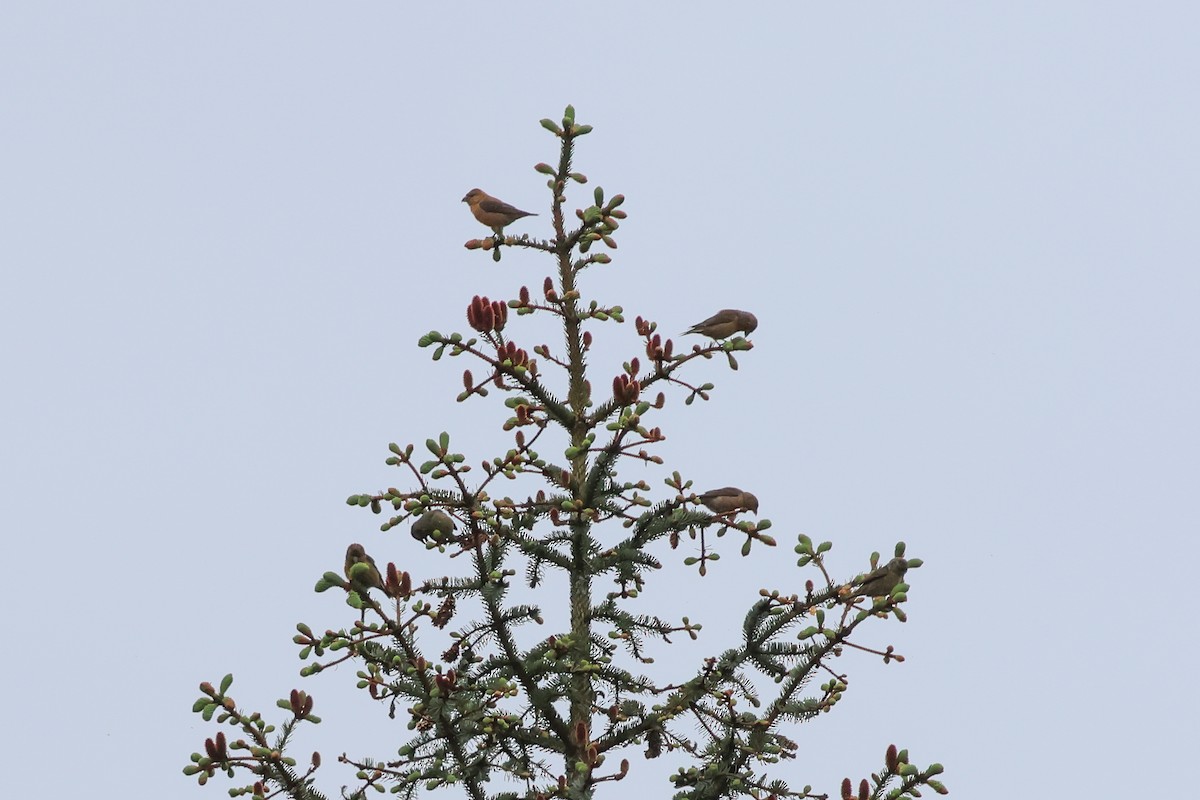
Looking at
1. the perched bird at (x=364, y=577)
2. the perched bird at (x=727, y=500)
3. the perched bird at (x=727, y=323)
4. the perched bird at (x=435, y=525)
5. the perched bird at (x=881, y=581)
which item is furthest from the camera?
the perched bird at (x=727, y=323)

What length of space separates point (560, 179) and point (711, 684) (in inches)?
Answer: 133

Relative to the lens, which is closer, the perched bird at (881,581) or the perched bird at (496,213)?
the perched bird at (881,581)

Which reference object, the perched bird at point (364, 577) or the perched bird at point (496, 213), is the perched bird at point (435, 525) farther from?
the perched bird at point (496, 213)

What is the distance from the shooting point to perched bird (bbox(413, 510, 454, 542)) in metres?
8.05

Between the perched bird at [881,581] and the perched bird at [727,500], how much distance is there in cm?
90

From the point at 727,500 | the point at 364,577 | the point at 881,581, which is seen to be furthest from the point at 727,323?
the point at 364,577

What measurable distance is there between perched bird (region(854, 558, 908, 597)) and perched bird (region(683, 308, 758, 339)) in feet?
6.45

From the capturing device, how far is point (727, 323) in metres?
9.06

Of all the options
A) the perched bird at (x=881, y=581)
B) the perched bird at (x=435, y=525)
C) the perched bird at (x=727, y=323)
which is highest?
the perched bird at (x=727, y=323)

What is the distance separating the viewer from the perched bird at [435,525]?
805 centimetres

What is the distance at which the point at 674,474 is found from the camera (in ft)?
27.5

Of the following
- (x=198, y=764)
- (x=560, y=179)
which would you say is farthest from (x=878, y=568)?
(x=198, y=764)

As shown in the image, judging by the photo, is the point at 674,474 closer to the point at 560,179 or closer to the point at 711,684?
the point at 711,684

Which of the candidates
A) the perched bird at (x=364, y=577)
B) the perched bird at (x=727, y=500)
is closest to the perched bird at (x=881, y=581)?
the perched bird at (x=727, y=500)
